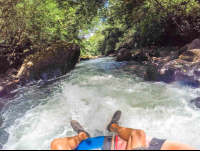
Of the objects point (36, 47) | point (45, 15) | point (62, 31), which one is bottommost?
point (36, 47)

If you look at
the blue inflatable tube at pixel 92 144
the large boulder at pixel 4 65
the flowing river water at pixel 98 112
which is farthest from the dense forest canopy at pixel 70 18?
the blue inflatable tube at pixel 92 144

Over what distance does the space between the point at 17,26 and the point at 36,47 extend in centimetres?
155

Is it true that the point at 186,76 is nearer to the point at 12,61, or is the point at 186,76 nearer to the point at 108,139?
the point at 108,139

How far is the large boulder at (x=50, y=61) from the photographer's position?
21.9ft

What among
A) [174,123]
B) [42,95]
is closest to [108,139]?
[174,123]

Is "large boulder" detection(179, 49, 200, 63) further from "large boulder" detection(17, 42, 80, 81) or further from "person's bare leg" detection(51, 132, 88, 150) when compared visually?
"large boulder" detection(17, 42, 80, 81)

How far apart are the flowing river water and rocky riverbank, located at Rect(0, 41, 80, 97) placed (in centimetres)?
166

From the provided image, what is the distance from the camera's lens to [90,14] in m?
8.98

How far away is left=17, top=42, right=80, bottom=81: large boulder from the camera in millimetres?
6688

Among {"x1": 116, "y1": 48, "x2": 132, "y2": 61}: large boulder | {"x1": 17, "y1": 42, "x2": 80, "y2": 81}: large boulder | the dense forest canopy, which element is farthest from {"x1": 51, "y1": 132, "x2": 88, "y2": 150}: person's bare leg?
{"x1": 116, "y1": 48, "x2": 132, "y2": 61}: large boulder

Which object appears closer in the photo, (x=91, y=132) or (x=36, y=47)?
(x=91, y=132)

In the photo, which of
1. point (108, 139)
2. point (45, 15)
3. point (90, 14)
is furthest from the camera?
point (90, 14)

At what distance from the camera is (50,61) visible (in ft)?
23.7

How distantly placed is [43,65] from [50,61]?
0.45 metres
